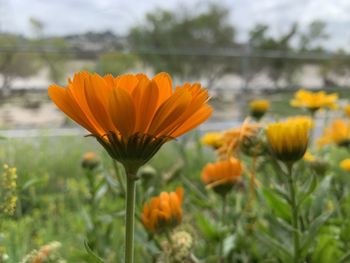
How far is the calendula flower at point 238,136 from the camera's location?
27.7 inches

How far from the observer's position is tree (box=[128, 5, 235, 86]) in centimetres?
486

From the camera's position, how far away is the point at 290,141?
549mm

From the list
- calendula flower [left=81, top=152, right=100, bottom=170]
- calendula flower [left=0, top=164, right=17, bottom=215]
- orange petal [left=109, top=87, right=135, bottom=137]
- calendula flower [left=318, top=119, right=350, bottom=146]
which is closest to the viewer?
orange petal [left=109, top=87, right=135, bottom=137]

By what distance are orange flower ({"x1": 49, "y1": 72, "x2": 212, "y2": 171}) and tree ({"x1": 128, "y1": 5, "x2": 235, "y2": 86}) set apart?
3671 millimetres

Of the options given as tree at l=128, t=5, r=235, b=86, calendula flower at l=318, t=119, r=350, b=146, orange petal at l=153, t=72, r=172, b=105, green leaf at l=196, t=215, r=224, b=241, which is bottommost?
green leaf at l=196, t=215, r=224, b=241

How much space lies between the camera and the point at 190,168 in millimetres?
2035

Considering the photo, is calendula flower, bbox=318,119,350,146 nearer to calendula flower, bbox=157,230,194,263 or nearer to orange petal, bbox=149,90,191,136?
calendula flower, bbox=157,230,194,263

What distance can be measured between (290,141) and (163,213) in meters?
0.16

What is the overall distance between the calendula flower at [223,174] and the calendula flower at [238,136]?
16mm

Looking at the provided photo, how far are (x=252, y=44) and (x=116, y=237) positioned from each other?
4523 mm

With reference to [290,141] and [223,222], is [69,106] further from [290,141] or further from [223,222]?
[223,222]

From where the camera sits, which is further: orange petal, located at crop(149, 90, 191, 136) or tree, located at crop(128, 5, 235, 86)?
tree, located at crop(128, 5, 235, 86)

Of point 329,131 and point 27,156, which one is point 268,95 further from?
point 329,131

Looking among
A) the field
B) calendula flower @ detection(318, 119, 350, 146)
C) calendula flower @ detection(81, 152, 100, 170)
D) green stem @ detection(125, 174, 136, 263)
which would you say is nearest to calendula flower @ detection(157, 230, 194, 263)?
the field
